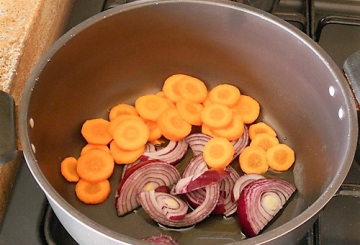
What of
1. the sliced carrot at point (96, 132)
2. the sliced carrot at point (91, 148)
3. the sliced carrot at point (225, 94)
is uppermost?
the sliced carrot at point (225, 94)

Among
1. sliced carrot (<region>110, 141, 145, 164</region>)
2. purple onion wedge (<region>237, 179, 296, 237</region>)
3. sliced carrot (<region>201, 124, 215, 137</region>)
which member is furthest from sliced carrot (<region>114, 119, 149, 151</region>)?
purple onion wedge (<region>237, 179, 296, 237</region>)

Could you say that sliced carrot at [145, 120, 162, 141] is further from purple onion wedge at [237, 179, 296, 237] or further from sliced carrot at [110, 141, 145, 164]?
purple onion wedge at [237, 179, 296, 237]

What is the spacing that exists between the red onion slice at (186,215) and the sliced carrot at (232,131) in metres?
0.16

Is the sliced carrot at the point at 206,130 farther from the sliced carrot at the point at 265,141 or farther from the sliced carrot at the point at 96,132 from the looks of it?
the sliced carrot at the point at 96,132

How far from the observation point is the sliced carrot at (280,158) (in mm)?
921

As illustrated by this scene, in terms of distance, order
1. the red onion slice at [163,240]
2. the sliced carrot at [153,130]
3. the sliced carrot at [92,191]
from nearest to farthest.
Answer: the red onion slice at [163,240], the sliced carrot at [92,191], the sliced carrot at [153,130]

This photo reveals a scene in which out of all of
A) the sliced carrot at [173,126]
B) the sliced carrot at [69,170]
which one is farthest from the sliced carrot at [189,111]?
the sliced carrot at [69,170]

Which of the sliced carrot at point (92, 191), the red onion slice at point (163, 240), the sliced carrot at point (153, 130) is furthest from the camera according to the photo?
the sliced carrot at point (153, 130)

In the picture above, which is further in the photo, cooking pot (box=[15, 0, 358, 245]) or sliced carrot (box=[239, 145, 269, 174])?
sliced carrot (box=[239, 145, 269, 174])

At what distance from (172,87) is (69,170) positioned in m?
0.26

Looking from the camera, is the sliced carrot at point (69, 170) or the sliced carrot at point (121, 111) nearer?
the sliced carrot at point (69, 170)

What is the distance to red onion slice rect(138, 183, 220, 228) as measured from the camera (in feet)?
2.65

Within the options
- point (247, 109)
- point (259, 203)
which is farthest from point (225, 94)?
point (259, 203)

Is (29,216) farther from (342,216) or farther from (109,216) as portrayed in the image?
(342,216)
